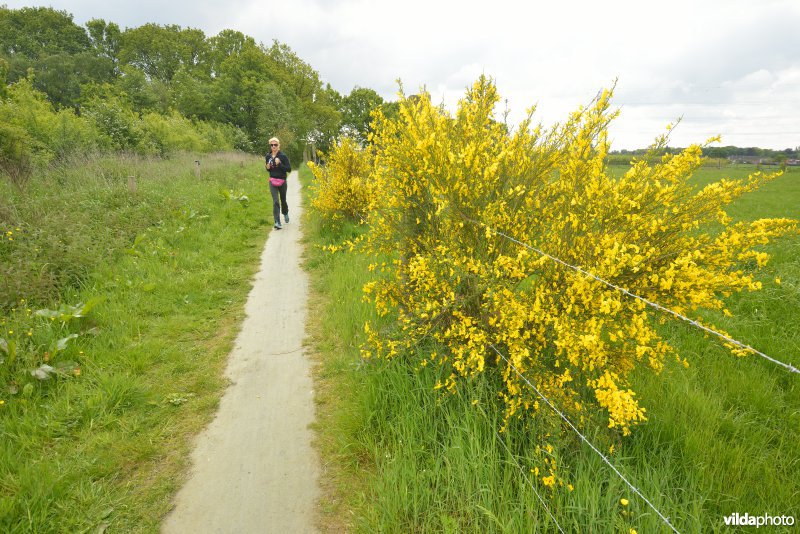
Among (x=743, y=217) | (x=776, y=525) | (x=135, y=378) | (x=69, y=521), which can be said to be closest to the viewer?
Result: (x=776, y=525)

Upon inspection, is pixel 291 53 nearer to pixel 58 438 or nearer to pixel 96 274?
pixel 96 274

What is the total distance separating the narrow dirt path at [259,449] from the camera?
2.39 metres

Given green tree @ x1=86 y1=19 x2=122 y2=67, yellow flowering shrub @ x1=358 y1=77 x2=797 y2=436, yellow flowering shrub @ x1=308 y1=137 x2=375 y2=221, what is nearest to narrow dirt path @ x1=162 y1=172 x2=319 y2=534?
yellow flowering shrub @ x1=358 y1=77 x2=797 y2=436

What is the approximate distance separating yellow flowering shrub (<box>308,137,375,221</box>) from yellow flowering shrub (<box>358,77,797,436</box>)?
489 centimetres

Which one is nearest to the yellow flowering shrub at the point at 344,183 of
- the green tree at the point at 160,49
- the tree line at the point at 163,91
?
the tree line at the point at 163,91

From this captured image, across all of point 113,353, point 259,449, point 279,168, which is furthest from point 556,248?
point 279,168

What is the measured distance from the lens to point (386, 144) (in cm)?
379

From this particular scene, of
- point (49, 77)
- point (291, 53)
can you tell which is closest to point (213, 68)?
point (291, 53)

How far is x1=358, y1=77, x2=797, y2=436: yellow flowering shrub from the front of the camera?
2152mm

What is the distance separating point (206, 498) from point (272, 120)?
3444cm

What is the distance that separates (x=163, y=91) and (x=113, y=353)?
4417 centimetres

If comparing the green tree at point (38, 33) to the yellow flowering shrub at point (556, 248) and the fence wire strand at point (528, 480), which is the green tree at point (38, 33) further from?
the fence wire strand at point (528, 480)

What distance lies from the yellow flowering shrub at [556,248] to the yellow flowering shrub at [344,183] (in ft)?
16.1

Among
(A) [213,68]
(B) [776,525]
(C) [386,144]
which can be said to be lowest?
(B) [776,525]
